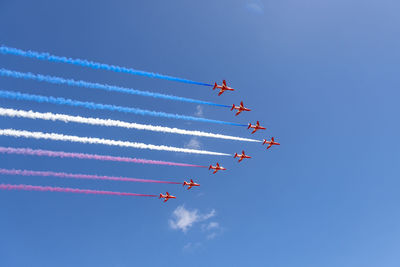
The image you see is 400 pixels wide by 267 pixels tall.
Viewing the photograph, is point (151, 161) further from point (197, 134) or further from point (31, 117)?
point (31, 117)

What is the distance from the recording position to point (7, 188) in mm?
28344

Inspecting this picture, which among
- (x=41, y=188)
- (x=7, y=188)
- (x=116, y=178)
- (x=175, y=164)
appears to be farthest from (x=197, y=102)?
(x=7, y=188)

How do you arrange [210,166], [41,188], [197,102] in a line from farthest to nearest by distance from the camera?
[210,166], [197,102], [41,188]

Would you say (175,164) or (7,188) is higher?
(175,164)

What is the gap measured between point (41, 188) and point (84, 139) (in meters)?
6.94

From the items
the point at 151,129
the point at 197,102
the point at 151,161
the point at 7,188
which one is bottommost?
the point at 7,188

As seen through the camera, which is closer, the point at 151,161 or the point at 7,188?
the point at 7,188

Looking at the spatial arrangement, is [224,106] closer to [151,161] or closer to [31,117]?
[151,161]

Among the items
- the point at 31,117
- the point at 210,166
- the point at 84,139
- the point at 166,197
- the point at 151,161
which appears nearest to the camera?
the point at 31,117

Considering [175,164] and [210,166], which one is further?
[210,166]

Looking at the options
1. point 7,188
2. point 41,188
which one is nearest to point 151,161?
point 41,188

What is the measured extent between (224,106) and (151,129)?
1283 cm

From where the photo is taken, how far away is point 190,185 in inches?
2116

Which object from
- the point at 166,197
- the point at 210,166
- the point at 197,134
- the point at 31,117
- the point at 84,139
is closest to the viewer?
the point at 31,117
